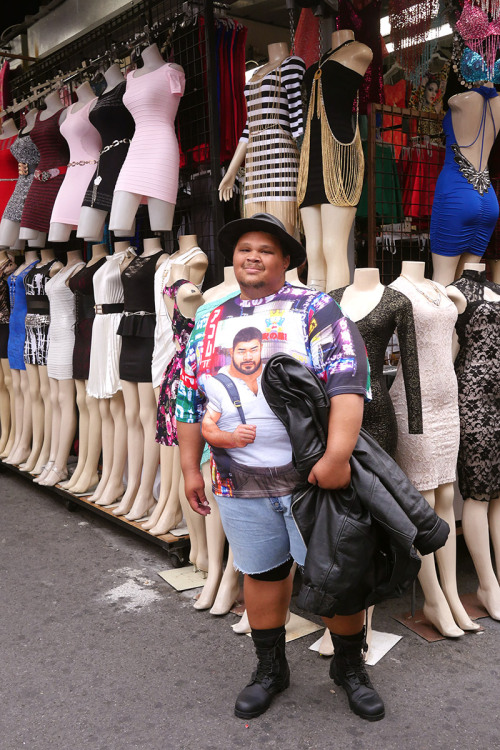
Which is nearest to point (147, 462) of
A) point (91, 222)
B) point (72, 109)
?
point (91, 222)

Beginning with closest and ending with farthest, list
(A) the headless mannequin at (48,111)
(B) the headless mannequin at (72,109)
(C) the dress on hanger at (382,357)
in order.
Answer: (C) the dress on hanger at (382,357), (B) the headless mannequin at (72,109), (A) the headless mannequin at (48,111)

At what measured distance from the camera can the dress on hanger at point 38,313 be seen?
17.1 feet

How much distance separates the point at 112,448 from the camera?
4727mm

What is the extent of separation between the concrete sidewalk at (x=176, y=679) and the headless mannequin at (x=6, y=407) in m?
2.36

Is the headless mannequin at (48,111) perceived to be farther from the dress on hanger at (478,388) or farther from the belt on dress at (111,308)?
the dress on hanger at (478,388)

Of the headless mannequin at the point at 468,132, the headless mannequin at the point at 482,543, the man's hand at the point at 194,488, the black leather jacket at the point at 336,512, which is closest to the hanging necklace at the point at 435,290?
the headless mannequin at the point at 482,543

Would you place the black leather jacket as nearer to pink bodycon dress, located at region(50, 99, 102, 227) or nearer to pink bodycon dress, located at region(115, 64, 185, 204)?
pink bodycon dress, located at region(115, 64, 185, 204)

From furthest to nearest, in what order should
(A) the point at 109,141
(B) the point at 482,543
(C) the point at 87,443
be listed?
1. (C) the point at 87,443
2. (A) the point at 109,141
3. (B) the point at 482,543

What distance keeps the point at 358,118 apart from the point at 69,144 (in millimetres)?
2034

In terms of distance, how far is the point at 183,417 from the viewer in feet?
8.08

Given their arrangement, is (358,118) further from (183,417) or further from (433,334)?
(183,417)

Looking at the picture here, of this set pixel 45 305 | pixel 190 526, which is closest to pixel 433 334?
pixel 190 526

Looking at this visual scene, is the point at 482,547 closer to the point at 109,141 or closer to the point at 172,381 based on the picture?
the point at 172,381

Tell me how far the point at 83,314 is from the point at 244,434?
294 cm
